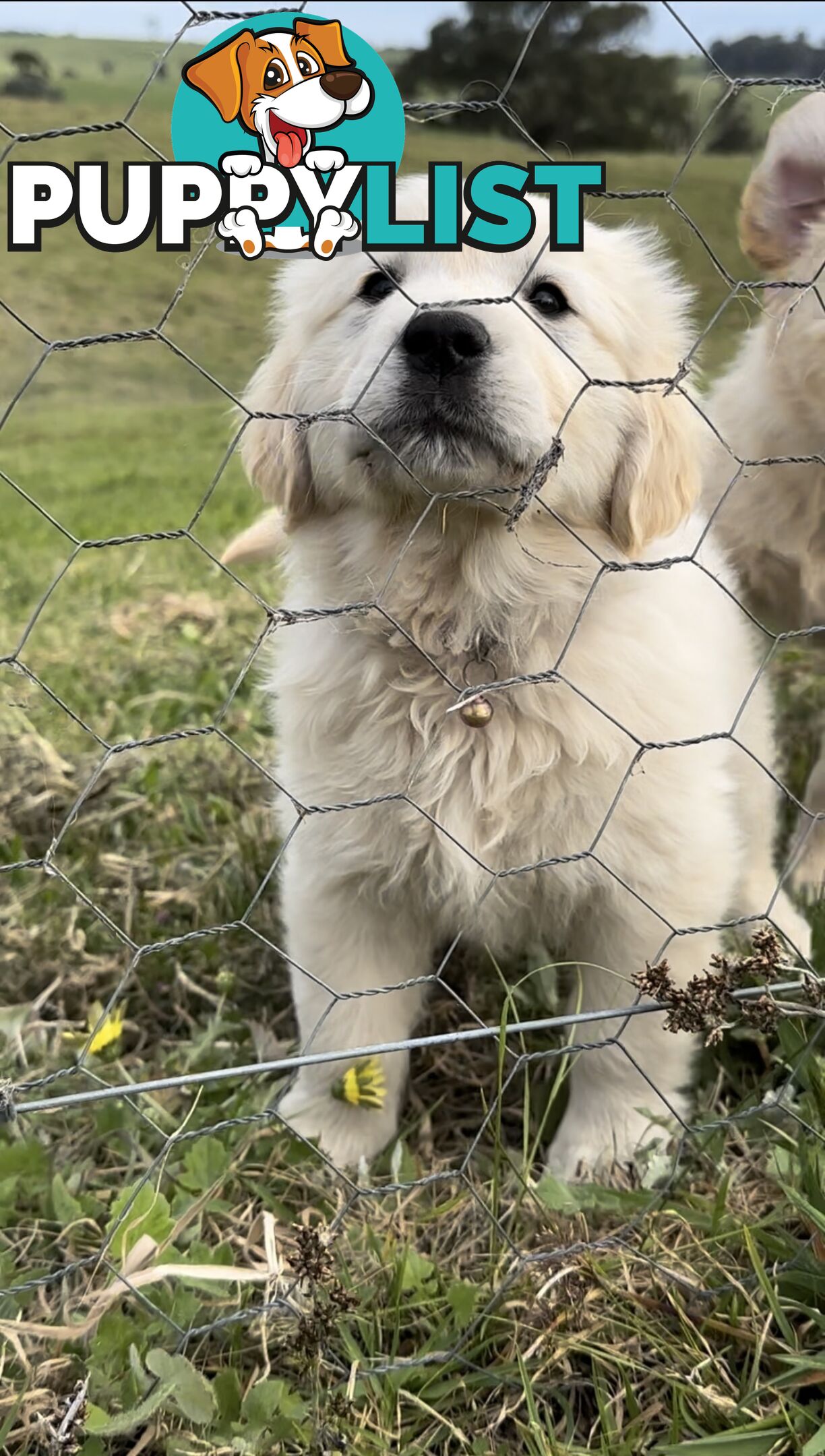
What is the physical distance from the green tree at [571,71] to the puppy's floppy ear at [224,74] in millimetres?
851

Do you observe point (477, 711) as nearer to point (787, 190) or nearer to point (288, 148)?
point (288, 148)

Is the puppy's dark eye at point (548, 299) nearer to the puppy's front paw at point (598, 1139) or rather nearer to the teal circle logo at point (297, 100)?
the teal circle logo at point (297, 100)

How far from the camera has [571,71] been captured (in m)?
4.50

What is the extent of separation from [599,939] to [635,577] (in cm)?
55

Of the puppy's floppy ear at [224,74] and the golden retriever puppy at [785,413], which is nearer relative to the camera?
the puppy's floppy ear at [224,74]

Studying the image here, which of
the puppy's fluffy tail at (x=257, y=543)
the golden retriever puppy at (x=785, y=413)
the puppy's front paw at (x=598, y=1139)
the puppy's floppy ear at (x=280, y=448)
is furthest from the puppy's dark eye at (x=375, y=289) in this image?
the puppy's front paw at (x=598, y=1139)

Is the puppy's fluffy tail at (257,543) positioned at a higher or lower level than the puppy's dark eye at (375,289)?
lower

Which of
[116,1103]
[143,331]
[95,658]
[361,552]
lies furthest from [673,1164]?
[95,658]

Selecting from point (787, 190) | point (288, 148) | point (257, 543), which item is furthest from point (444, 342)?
point (787, 190)

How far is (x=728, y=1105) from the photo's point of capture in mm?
1856

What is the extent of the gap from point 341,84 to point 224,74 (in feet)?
0.60

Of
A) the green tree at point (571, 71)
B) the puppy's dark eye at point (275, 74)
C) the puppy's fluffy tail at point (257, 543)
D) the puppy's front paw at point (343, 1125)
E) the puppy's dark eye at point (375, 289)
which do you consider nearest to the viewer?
the puppy's dark eye at point (275, 74)

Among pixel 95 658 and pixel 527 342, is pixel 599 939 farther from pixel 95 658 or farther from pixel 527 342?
pixel 95 658

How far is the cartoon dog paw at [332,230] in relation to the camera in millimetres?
1629
